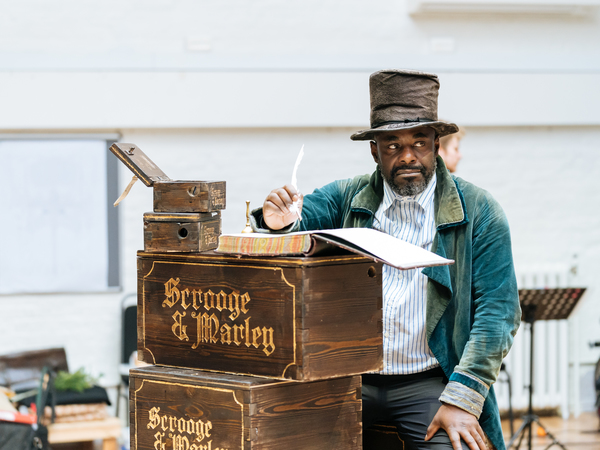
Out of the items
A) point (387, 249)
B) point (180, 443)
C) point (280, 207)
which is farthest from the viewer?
point (280, 207)

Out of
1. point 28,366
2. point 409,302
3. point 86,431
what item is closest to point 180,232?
point 409,302

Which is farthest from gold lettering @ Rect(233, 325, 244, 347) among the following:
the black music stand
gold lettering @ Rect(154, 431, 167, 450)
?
the black music stand

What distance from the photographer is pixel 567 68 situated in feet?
19.0

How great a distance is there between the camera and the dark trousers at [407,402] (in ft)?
7.38

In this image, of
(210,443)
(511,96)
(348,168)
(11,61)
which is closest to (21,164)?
(11,61)

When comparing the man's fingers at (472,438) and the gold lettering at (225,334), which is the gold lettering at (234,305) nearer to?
the gold lettering at (225,334)

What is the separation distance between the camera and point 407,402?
2275mm

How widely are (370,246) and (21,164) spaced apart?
4.10m

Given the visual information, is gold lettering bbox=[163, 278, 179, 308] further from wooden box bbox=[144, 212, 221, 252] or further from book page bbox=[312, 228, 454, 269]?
book page bbox=[312, 228, 454, 269]

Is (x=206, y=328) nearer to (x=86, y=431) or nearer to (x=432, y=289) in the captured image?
(x=432, y=289)

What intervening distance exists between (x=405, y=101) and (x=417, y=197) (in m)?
0.29

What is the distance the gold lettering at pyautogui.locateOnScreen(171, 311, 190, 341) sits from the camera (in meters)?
2.06

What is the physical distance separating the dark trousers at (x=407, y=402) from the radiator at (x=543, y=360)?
3.57 m

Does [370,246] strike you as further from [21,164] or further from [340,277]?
[21,164]
